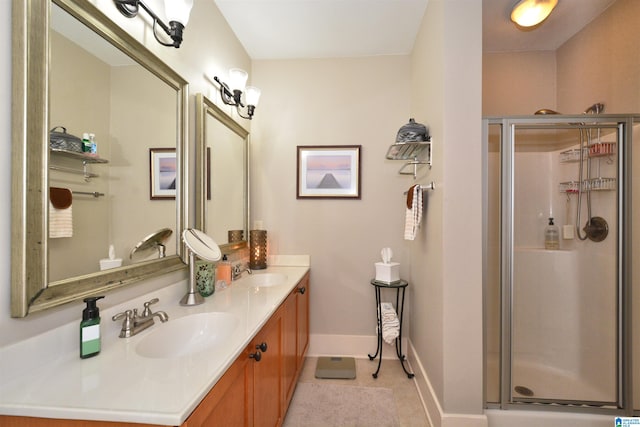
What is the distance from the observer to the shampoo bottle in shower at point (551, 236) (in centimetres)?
186

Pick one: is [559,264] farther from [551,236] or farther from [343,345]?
[343,345]

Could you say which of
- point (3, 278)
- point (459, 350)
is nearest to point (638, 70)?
point (459, 350)

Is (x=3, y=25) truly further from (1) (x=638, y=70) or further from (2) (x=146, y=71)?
(1) (x=638, y=70)

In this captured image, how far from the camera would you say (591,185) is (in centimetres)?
Answer: 175

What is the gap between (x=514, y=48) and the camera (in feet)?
7.92

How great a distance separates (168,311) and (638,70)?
10.1 feet

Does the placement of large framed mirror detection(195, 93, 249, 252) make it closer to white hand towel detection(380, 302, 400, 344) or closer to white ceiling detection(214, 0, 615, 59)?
white ceiling detection(214, 0, 615, 59)

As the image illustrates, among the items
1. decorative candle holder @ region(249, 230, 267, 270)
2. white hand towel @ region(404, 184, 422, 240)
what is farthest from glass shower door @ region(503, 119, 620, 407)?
decorative candle holder @ region(249, 230, 267, 270)

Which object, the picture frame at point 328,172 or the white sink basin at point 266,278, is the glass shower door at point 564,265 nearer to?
the picture frame at point 328,172

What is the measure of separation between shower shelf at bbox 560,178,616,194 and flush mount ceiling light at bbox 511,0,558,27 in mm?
1115

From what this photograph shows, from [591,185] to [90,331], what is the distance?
2.69 metres

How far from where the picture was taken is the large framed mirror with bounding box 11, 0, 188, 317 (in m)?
0.78

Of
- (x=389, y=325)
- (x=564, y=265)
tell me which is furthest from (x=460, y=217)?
(x=389, y=325)

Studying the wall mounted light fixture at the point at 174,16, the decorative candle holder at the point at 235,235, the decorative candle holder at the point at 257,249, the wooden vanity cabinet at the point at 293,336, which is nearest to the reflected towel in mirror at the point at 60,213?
the wall mounted light fixture at the point at 174,16
